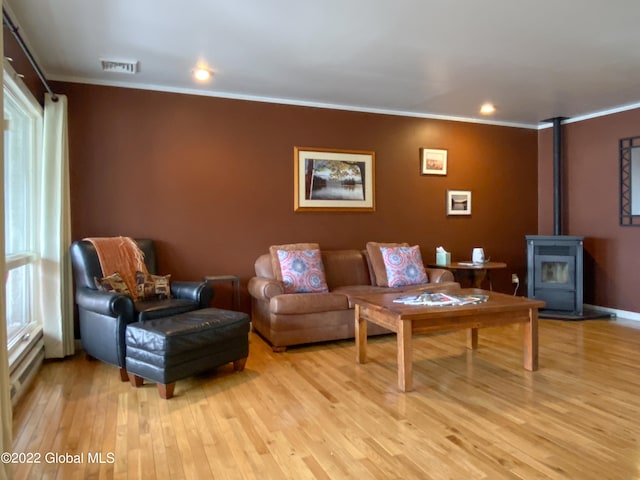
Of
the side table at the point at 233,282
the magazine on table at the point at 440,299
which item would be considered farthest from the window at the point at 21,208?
the magazine on table at the point at 440,299

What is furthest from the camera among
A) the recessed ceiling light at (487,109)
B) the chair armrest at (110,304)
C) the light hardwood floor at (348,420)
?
the recessed ceiling light at (487,109)

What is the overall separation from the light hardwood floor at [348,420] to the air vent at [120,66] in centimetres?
246

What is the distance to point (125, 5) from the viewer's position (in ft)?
8.96

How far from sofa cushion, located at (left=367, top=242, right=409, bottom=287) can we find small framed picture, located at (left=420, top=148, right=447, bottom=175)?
122 centimetres

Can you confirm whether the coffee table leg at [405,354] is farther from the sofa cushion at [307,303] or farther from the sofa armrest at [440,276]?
the sofa armrest at [440,276]

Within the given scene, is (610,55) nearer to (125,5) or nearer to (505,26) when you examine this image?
(505,26)

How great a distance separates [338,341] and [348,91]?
2.49 meters

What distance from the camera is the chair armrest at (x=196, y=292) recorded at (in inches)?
144

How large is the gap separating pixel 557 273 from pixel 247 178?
3789mm

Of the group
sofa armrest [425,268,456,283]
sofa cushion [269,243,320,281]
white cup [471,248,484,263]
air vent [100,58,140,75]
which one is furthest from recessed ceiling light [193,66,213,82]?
white cup [471,248,484,263]

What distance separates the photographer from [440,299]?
3.25m

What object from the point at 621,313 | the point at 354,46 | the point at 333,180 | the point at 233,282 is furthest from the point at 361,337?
the point at 621,313

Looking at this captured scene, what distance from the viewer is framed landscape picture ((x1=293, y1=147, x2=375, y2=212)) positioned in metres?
4.86

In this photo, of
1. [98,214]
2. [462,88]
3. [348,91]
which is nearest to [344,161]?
[348,91]
